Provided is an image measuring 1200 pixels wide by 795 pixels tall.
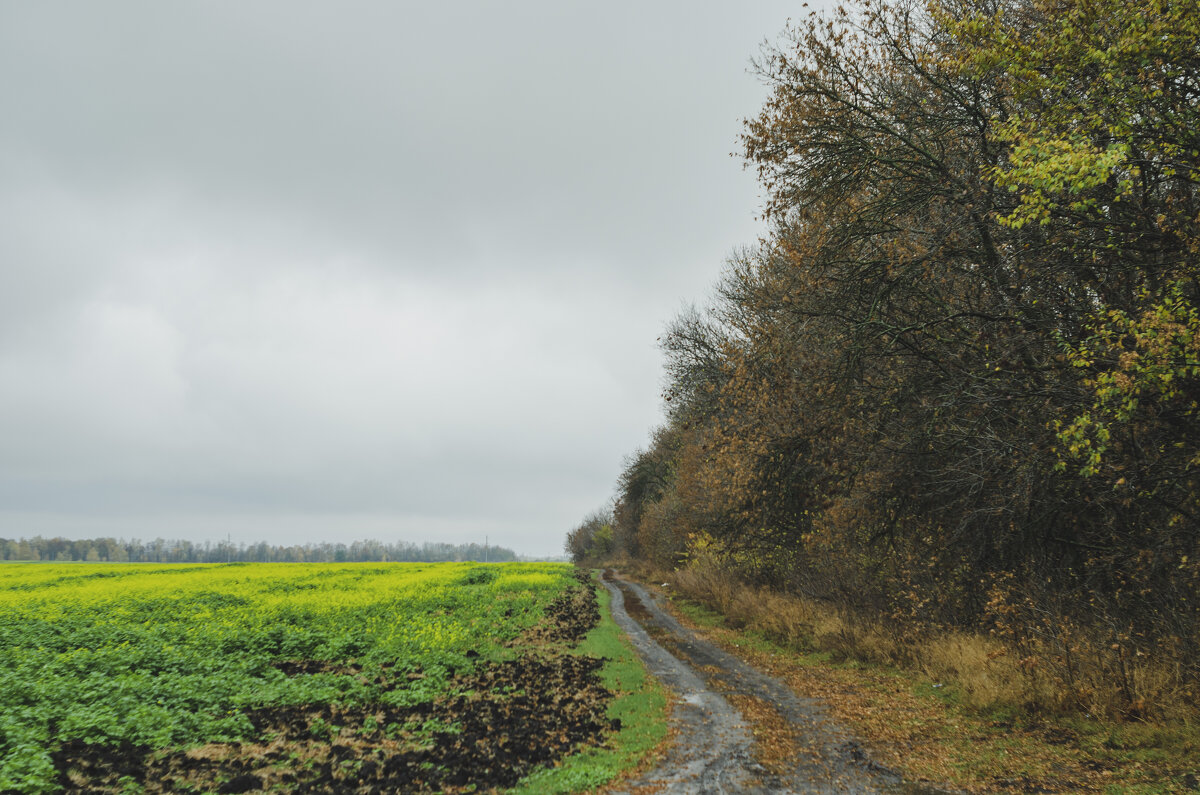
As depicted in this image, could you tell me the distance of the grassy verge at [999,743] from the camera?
24.8 feet

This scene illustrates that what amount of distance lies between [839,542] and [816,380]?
610 cm

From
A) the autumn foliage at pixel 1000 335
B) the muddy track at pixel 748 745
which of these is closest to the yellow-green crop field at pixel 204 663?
the muddy track at pixel 748 745

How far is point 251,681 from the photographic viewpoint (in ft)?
42.0

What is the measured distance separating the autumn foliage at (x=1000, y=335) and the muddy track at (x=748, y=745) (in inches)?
162

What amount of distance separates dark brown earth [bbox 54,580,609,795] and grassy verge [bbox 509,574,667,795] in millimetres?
332

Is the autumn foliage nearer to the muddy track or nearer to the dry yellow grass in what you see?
the dry yellow grass

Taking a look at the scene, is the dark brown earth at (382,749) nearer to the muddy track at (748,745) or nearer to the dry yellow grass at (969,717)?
the muddy track at (748,745)

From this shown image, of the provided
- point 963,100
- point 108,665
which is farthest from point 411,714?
point 963,100

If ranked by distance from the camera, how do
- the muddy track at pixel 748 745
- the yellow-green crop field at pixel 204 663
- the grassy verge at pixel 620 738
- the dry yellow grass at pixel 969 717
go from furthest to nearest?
the yellow-green crop field at pixel 204 663 → the grassy verge at pixel 620 738 → the muddy track at pixel 748 745 → the dry yellow grass at pixel 969 717

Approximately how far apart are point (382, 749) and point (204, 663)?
20.7ft

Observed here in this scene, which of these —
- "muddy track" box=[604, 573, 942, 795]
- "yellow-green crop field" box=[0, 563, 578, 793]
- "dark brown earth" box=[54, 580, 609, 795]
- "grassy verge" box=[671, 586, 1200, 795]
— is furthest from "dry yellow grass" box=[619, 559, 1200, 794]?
"yellow-green crop field" box=[0, 563, 578, 793]

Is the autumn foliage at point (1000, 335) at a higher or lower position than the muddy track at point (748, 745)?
higher

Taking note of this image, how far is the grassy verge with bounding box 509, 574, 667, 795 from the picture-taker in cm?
834

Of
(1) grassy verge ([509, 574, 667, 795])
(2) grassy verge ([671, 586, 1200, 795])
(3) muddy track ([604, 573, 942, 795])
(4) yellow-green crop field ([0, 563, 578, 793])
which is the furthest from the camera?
(4) yellow-green crop field ([0, 563, 578, 793])
